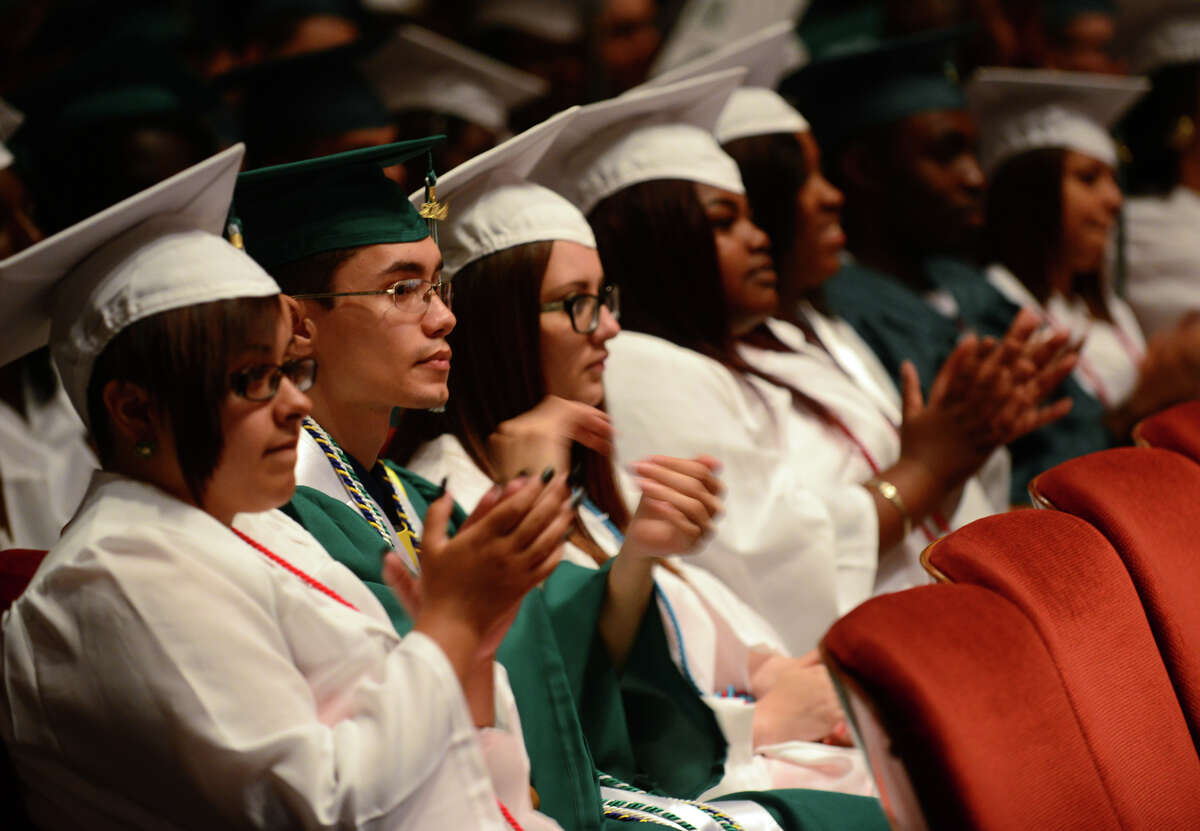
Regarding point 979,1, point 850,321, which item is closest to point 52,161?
point 850,321

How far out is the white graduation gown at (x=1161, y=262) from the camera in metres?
4.91

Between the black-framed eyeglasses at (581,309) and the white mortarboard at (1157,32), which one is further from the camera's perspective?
the white mortarboard at (1157,32)

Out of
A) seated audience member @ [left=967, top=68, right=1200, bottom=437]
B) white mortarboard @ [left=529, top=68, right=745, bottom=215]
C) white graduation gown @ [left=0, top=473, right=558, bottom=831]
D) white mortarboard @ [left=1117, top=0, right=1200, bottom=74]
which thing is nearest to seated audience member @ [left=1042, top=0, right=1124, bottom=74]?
white mortarboard @ [left=1117, top=0, right=1200, bottom=74]

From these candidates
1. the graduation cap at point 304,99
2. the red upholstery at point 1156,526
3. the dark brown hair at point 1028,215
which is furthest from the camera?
the dark brown hair at point 1028,215

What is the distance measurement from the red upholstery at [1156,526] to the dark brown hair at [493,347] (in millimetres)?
754

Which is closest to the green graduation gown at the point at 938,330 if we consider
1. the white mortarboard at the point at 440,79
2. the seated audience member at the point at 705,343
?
the seated audience member at the point at 705,343

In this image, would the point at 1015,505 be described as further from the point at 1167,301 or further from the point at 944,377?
the point at 1167,301

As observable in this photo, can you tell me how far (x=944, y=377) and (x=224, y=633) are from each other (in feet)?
6.68

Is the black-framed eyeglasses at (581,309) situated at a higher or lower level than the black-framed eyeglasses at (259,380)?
lower

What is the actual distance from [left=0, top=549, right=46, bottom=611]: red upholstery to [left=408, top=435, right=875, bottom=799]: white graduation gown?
659 millimetres

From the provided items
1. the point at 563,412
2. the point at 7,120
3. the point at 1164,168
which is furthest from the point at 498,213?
the point at 1164,168

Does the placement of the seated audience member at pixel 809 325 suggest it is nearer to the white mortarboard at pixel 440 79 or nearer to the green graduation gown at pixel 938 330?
the green graduation gown at pixel 938 330

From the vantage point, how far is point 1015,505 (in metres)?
3.60

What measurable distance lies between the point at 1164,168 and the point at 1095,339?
121cm
